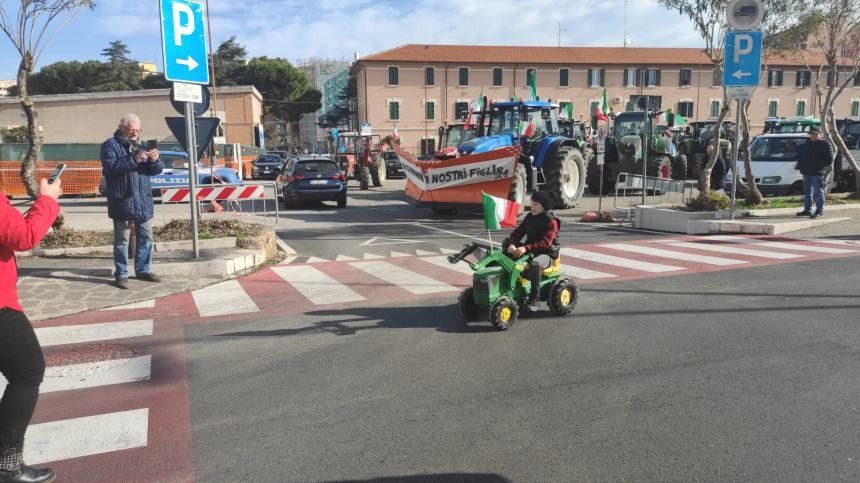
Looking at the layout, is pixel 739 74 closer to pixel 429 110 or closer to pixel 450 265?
pixel 450 265

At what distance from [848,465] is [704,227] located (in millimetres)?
9445

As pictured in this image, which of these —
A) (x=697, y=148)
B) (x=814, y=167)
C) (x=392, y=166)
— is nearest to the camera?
(x=814, y=167)

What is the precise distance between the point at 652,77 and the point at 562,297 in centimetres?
6035

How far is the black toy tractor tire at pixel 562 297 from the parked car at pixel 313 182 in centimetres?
1320

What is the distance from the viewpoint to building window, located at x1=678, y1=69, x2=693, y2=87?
6012 cm

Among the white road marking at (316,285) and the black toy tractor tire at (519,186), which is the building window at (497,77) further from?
the white road marking at (316,285)

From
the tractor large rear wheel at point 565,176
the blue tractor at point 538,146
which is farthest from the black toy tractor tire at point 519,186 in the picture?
the tractor large rear wheel at point 565,176

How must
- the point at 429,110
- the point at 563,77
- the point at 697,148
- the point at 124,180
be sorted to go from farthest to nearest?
1. the point at 563,77
2. the point at 429,110
3. the point at 697,148
4. the point at 124,180

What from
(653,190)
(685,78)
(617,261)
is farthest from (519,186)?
(685,78)

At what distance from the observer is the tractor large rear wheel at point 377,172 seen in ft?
94.3

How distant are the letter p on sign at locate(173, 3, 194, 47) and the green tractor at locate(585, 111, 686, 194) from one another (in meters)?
15.2

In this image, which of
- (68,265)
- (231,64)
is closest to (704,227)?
(68,265)

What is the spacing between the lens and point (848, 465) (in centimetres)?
316

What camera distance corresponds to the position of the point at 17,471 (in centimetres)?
301
